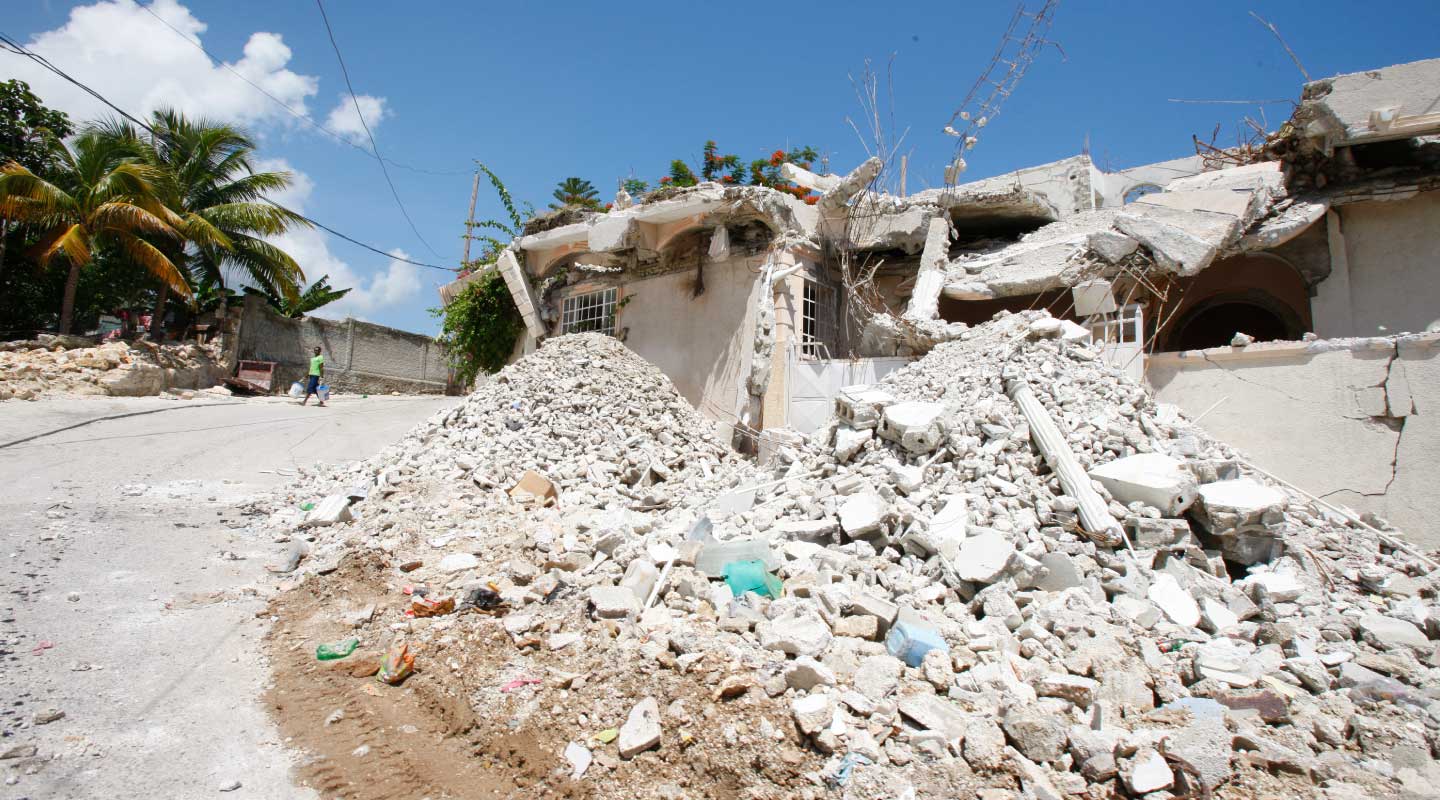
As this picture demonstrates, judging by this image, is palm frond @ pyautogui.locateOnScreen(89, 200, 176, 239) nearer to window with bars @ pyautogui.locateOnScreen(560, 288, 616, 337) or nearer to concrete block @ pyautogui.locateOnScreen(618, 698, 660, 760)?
window with bars @ pyautogui.locateOnScreen(560, 288, 616, 337)

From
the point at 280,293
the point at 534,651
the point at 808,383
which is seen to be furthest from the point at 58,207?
the point at 534,651

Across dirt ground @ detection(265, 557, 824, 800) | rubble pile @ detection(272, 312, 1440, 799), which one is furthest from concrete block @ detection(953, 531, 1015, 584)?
dirt ground @ detection(265, 557, 824, 800)

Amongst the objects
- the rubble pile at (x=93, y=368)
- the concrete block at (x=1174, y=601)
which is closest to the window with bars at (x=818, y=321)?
the concrete block at (x=1174, y=601)

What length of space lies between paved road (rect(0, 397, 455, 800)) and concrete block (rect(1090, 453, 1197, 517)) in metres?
4.70

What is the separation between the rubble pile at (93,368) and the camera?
11523mm

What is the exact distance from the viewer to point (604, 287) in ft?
39.0

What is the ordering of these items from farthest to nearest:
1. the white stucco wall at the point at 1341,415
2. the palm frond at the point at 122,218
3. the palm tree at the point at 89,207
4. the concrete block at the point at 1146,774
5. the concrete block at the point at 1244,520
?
the palm frond at the point at 122,218 → the palm tree at the point at 89,207 → the white stucco wall at the point at 1341,415 → the concrete block at the point at 1244,520 → the concrete block at the point at 1146,774

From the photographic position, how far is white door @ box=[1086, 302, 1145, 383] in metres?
7.11

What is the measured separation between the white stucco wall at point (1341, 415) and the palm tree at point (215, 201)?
18.7 metres

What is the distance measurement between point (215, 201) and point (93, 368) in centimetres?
593

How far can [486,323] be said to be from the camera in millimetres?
13219

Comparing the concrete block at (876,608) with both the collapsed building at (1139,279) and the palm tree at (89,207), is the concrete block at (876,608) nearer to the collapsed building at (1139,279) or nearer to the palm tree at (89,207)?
the collapsed building at (1139,279)

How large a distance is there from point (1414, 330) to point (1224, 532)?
19.4ft

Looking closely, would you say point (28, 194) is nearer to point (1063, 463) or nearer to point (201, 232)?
point (201, 232)
